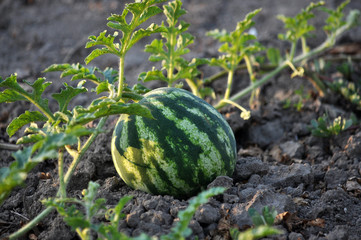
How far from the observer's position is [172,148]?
7.74ft

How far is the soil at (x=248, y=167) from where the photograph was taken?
88.2 inches

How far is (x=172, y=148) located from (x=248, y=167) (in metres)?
0.64

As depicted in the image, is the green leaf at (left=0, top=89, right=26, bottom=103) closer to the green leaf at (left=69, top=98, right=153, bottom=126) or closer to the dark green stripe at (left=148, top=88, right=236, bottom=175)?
the green leaf at (left=69, top=98, right=153, bottom=126)

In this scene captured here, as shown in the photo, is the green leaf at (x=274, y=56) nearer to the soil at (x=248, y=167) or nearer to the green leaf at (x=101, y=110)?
the soil at (x=248, y=167)

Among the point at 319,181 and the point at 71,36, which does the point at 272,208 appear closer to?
the point at 319,181

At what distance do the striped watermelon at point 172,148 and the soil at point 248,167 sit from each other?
0.09 meters

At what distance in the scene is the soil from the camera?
224 centimetres

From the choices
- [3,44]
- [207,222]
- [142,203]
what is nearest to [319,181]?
[207,222]

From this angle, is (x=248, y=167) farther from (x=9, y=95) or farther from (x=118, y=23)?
(x=9, y=95)

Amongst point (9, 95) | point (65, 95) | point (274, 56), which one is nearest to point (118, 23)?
point (65, 95)

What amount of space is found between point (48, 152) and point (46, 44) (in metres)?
4.34

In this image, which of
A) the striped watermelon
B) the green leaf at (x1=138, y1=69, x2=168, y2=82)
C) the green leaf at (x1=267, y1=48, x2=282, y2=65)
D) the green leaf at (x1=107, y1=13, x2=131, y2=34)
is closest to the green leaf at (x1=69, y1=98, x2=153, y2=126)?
the striped watermelon

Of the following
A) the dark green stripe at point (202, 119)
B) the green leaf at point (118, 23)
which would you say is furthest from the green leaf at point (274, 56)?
the green leaf at point (118, 23)

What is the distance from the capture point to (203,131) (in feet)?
7.96
